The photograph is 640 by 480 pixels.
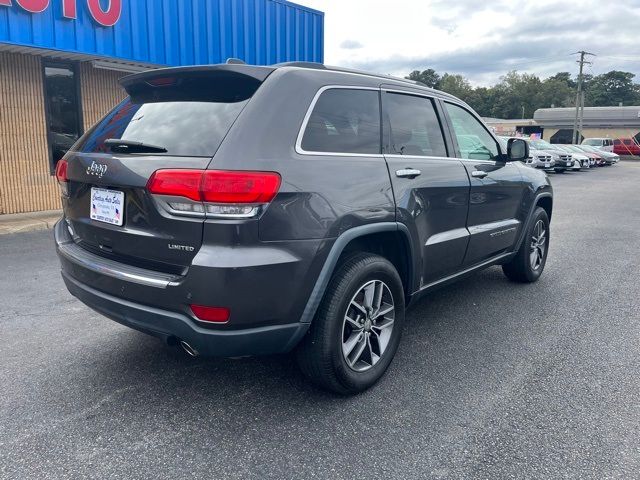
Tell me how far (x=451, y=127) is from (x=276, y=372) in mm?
2240

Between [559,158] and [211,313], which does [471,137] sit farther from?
[559,158]

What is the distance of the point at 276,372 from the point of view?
3355 millimetres

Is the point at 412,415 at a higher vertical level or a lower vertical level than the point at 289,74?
lower

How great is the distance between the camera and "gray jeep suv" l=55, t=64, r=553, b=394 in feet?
8.05

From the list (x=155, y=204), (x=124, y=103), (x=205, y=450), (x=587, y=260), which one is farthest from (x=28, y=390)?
(x=587, y=260)

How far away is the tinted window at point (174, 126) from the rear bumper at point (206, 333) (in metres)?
0.81

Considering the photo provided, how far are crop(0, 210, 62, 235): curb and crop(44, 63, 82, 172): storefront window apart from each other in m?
1.02

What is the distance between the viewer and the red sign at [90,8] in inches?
307

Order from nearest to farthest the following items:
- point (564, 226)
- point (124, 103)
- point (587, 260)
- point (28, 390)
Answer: point (28, 390) → point (124, 103) → point (587, 260) → point (564, 226)

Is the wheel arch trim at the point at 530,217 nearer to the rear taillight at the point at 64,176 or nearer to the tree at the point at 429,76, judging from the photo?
the rear taillight at the point at 64,176

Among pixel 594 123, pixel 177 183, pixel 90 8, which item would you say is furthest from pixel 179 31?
pixel 594 123

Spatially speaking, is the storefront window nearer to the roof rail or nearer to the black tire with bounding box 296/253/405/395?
the roof rail

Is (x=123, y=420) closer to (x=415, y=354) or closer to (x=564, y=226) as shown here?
(x=415, y=354)

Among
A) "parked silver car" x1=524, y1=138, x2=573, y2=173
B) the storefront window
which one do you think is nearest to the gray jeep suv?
the storefront window
